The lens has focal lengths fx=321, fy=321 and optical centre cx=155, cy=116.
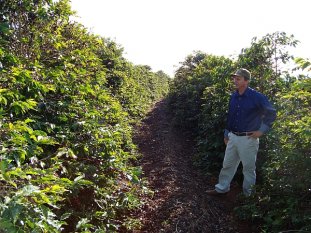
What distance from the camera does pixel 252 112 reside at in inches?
197

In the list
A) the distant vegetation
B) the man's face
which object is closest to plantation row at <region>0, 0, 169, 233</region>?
the distant vegetation

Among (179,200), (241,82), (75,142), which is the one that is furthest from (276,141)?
(75,142)

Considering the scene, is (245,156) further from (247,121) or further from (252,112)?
(252,112)

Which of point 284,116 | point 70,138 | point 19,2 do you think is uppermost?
point 19,2

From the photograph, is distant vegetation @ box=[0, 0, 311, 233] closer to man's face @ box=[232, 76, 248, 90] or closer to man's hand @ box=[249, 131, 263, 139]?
man's hand @ box=[249, 131, 263, 139]

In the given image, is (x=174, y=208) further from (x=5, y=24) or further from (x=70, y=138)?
(x=5, y=24)

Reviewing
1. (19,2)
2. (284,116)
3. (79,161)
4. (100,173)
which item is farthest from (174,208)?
(19,2)

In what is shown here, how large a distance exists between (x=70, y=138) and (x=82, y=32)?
11.7 feet

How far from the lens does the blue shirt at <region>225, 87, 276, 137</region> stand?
189 inches

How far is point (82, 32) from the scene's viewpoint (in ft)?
23.8

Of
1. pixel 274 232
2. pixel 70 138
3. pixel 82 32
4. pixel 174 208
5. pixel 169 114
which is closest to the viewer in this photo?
pixel 274 232

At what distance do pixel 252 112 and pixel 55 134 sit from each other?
9.69 feet

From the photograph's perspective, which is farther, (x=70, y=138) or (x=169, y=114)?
(x=169, y=114)

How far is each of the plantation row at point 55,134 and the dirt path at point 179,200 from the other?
38 centimetres
